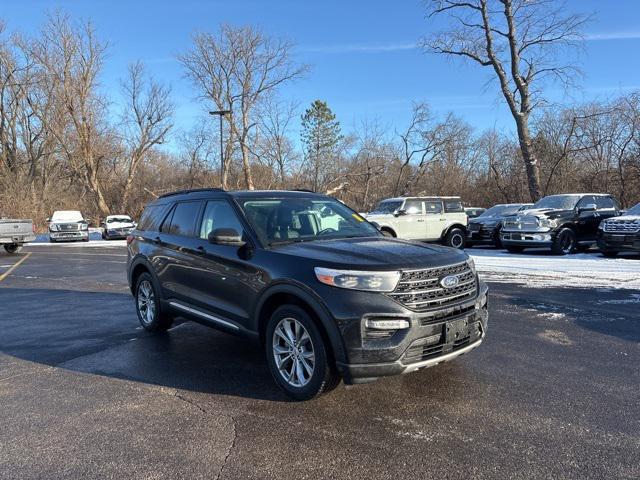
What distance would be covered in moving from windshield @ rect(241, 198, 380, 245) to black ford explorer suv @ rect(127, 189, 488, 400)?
0.04 feet

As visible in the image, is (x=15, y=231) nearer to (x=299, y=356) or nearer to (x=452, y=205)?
(x=452, y=205)

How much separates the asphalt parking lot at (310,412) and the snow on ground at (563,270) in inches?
139

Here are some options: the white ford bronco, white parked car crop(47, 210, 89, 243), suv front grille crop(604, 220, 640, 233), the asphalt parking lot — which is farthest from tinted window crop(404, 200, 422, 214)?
white parked car crop(47, 210, 89, 243)

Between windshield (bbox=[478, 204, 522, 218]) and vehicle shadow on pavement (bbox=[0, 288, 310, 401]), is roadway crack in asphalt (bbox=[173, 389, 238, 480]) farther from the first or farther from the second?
windshield (bbox=[478, 204, 522, 218])

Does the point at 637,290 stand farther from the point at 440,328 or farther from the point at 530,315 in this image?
the point at 440,328

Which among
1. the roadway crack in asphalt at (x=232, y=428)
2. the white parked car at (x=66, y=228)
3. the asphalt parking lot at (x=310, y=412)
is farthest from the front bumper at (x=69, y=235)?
the roadway crack in asphalt at (x=232, y=428)

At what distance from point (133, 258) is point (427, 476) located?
524 cm

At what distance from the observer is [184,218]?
Answer: 19.3ft

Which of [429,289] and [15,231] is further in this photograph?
[15,231]

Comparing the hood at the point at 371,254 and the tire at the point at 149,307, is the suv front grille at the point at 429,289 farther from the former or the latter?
the tire at the point at 149,307

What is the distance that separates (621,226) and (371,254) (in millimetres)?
12025

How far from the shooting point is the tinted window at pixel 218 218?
16.3 ft

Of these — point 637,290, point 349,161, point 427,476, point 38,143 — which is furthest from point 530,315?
point 38,143

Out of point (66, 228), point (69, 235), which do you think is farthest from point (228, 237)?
point (69, 235)
